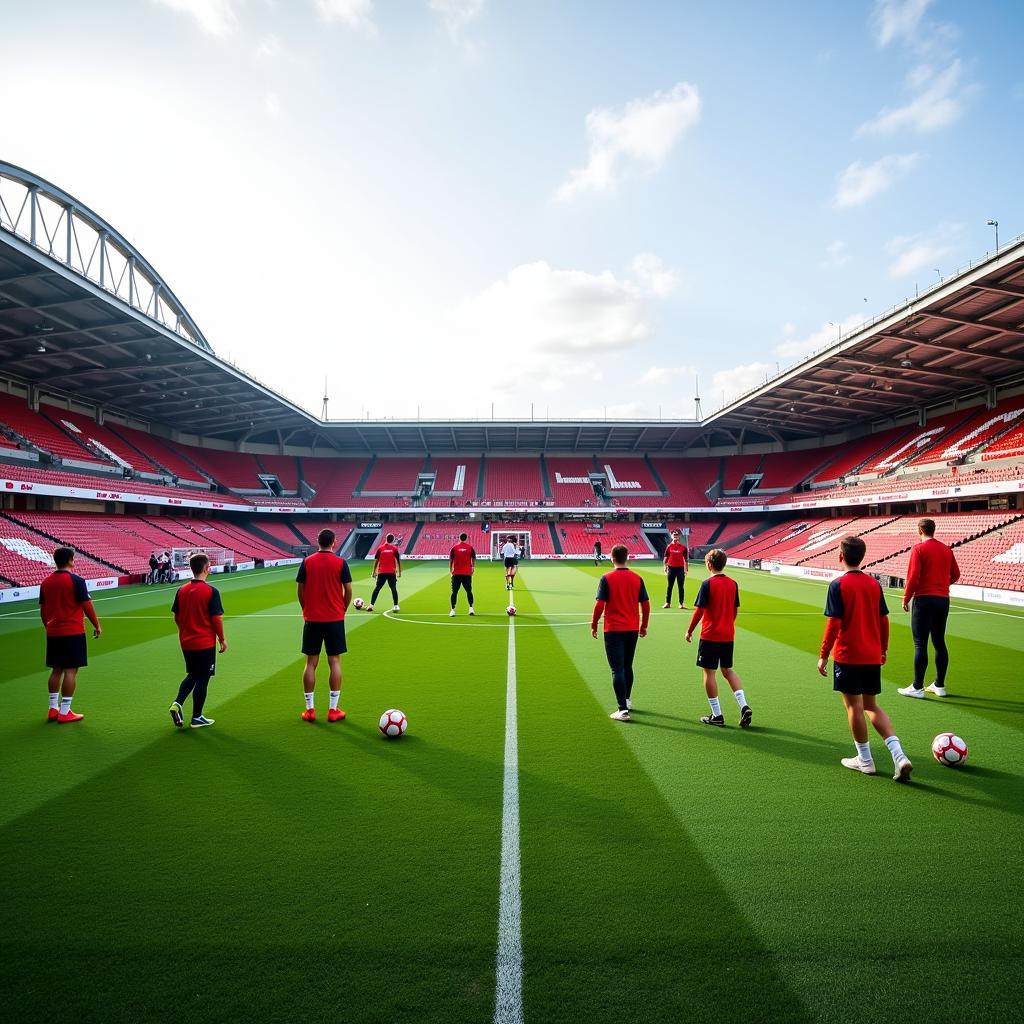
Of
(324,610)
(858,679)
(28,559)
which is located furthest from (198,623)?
(28,559)

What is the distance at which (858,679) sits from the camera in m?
5.05

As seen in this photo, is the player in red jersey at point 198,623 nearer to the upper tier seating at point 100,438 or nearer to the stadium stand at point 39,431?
the stadium stand at point 39,431

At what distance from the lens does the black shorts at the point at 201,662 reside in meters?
6.44

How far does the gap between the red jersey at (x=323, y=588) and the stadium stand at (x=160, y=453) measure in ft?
128

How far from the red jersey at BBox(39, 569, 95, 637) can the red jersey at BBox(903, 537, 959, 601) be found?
10.5 metres

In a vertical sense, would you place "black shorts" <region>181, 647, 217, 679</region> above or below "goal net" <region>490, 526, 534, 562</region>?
below

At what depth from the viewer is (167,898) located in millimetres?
3512

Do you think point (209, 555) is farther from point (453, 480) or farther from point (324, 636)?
point (324, 636)

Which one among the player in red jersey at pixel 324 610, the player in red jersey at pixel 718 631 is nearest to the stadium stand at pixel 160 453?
Answer: the player in red jersey at pixel 324 610

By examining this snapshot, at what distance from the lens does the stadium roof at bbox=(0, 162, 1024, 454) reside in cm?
2139

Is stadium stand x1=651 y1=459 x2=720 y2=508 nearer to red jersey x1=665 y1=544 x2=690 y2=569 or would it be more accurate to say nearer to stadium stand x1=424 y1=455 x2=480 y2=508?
stadium stand x1=424 y1=455 x2=480 y2=508

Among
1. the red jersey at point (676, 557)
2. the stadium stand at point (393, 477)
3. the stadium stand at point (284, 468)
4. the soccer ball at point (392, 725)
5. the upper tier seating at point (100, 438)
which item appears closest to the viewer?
the soccer ball at point (392, 725)

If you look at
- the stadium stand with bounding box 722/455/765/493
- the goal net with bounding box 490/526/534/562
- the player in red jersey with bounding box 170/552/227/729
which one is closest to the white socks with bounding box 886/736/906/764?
the player in red jersey with bounding box 170/552/227/729

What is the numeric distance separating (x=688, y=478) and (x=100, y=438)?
149 feet
